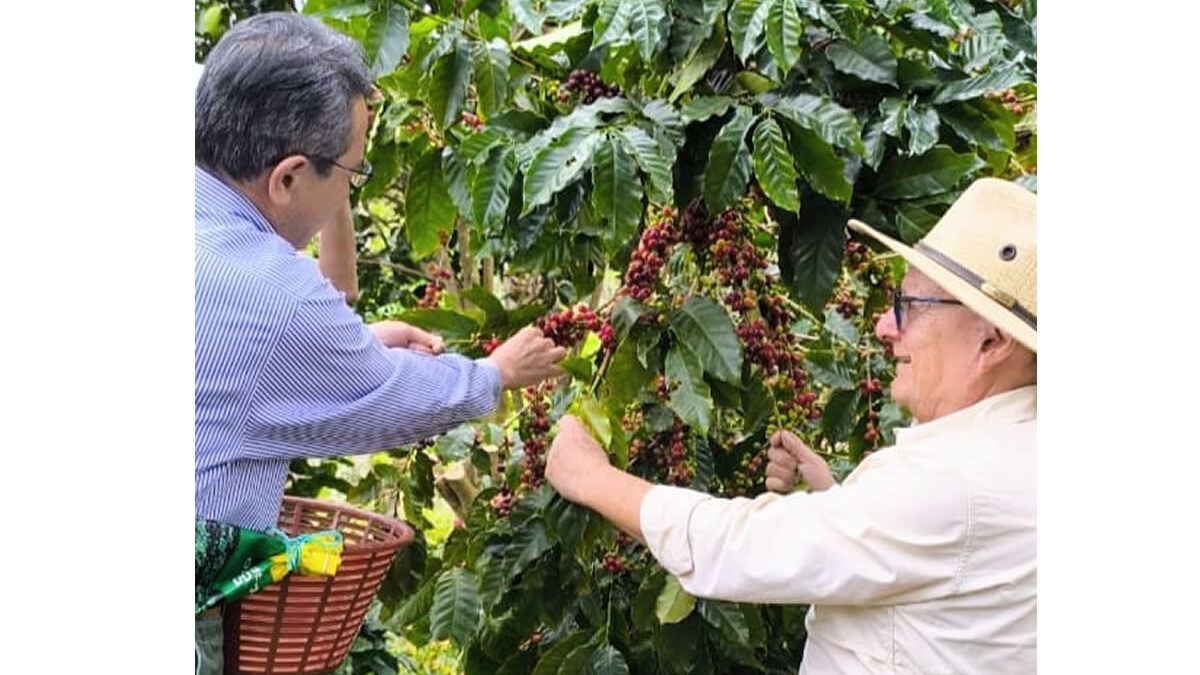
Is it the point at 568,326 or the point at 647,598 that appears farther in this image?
the point at 647,598

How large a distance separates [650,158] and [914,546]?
562 mm

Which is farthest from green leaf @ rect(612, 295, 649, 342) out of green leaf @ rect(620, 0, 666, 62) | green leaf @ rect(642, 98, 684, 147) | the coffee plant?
green leaf @ rect(620, 0, 666, 62)

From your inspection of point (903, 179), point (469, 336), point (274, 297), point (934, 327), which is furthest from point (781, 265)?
point (274, 297)

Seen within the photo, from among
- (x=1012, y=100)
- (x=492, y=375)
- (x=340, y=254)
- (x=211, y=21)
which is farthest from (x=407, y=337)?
(x=211, y=21)

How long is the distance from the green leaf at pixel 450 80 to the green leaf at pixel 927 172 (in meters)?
0.60

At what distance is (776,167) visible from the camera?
5.73 ft

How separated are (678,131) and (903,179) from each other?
34 cm

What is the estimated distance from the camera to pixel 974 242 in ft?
5.42

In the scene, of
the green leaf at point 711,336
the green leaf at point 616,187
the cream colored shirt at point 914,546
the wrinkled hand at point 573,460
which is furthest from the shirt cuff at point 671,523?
the green leaf at point 616,187

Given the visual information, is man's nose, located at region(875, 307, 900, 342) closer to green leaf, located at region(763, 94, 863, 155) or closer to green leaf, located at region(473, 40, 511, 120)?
green leaf, located at region(763, 94, 863, 155)

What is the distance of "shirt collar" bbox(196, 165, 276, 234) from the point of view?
1584 millimetres

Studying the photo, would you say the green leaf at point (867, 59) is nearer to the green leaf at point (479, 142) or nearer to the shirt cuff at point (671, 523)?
the green leaf at point (479, 142)

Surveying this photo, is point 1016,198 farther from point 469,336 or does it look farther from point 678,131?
point 469,336

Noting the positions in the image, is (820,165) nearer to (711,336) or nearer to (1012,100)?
(711,336)
